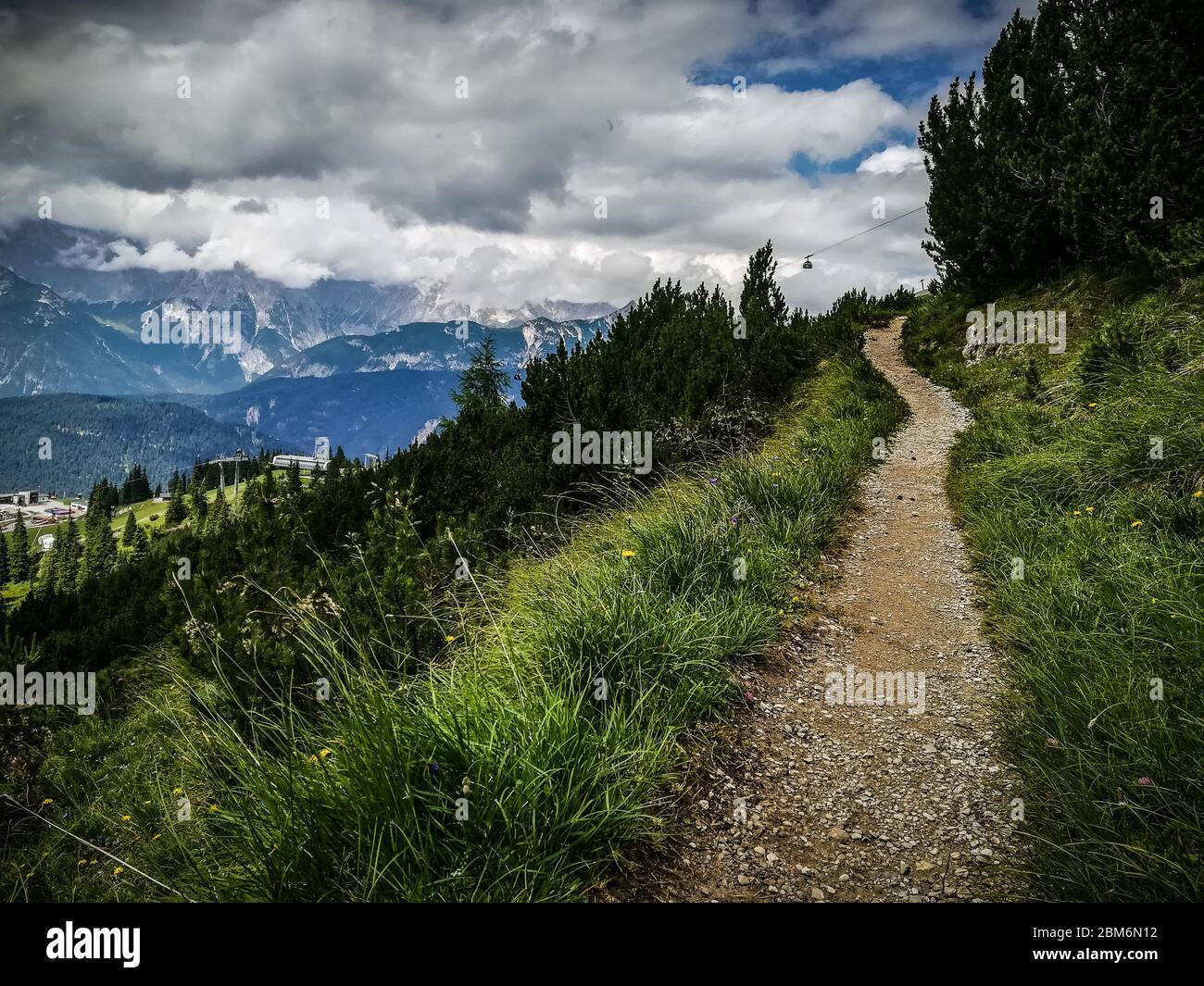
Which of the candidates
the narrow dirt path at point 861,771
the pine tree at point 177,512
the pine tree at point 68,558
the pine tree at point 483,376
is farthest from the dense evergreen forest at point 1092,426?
the pine tree at point 177,512

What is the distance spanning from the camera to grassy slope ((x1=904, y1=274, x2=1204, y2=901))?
7.38 ft

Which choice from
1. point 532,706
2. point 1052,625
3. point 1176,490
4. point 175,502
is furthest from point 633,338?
point 175,502

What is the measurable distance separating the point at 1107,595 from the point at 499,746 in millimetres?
4018

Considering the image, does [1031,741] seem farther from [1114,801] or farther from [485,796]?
[485,796]

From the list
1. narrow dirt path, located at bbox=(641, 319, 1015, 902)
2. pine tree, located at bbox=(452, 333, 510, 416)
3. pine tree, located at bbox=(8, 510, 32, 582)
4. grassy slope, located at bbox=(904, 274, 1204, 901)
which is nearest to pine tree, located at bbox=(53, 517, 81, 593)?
pine tree, located at bbox=(8, 510, 32, 582)

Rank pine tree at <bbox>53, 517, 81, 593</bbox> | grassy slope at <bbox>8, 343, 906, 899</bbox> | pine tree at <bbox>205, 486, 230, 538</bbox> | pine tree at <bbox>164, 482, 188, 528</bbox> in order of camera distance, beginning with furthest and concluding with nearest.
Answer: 1. pine tree at <bbox>164, 482, 188, 528</bbox>
2. pine tree at <bbox>53, 517, 81, 593</bbox>
3. pine tree at <bbox>205, 486, 230, 538</bbox>
4. grassy slope at <bbox>8, 343, 906, 899</bbox>

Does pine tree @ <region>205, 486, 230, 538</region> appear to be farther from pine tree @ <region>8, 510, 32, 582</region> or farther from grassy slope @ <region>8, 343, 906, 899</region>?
pine tree @ <region>8, 510, 32, 582</region>

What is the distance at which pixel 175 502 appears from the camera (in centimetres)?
9394

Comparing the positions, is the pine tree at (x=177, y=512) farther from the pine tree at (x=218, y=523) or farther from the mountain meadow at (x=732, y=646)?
the mountain meadow at (x=732, y=646)

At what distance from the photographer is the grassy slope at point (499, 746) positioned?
2.11 m

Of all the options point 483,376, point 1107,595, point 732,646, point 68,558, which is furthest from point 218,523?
point 68,558

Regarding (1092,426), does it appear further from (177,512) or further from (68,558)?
(177,512)

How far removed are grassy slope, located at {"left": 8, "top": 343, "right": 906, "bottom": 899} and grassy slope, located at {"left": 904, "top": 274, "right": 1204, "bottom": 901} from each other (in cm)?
157

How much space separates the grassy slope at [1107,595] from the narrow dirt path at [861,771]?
23 centimetres
